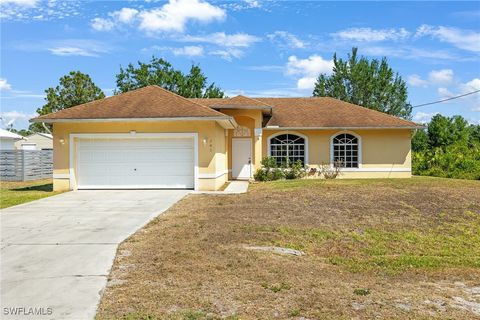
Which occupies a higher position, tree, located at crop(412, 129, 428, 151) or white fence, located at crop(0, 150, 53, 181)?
tree, located at crop(412, 129, 428, 151)

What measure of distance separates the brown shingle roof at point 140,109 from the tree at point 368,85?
112 feet

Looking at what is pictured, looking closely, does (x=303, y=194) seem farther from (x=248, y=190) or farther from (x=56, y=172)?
(x=56, y=172)

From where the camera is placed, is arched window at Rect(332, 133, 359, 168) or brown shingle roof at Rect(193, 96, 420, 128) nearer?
brown shingle roof at Rect(193, 96, 420, 128)

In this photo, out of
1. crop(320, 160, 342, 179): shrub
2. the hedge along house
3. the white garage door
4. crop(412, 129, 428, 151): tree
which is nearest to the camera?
the hedge along house

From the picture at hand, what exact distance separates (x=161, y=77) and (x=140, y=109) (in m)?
29.8

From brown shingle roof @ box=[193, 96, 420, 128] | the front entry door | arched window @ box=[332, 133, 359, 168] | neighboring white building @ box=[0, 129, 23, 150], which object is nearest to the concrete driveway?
the front entry door

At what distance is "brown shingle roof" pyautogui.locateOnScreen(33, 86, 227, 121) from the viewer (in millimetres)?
16484

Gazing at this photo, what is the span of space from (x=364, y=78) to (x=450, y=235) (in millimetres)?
40557

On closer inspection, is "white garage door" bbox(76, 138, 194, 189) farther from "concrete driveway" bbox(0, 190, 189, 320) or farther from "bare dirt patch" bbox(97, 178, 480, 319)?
"bare dirt patch" bbox(97, 178, 480, 319)

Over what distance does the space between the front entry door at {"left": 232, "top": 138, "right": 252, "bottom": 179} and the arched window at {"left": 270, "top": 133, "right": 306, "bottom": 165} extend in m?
1.38

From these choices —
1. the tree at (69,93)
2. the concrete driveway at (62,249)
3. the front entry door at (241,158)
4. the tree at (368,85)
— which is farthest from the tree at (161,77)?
the concrete driveway at (62,249)

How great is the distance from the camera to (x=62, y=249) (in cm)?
759

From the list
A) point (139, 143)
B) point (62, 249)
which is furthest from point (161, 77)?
point (62, 249)

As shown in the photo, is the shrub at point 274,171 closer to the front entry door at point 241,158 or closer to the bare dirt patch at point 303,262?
the front entry door at point 241,158
